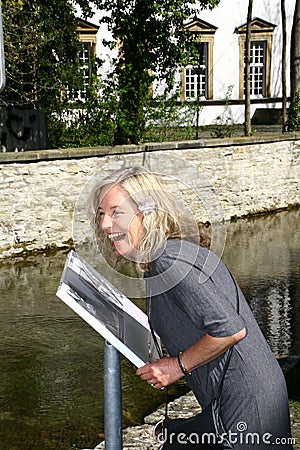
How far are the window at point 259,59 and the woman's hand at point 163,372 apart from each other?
1325 inches

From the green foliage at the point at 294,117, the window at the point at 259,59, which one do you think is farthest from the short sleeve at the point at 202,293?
the window at the point at 259,59

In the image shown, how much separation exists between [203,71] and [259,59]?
3.08 metres

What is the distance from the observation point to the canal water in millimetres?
6055

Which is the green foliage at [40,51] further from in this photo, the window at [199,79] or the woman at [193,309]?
the window at [199,79]

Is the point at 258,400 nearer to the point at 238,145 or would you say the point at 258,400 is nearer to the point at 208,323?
the point at 208,323

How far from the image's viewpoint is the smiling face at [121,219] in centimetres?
277

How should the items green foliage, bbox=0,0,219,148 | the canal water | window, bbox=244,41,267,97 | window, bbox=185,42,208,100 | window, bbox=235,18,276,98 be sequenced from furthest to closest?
window, bbox=244,41,267,97 < window, bbox=235,18,276,98 < window, bbox=185,42,208,100 < green foliage, bbox=0,0,219,148 < the canal water

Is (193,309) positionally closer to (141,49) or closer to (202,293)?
(202,293)

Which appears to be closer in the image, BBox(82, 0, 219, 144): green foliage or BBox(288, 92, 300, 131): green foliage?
BBox(82, 0, 219, 144): green foliage

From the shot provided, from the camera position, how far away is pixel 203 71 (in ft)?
116

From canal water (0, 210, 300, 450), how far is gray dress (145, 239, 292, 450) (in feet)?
9.71

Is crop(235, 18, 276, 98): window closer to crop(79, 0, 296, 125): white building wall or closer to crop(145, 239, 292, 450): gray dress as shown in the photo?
crop(79, 0, 296, 125): white building wall

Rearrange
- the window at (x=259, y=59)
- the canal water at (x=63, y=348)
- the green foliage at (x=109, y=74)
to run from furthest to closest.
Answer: the window at (x=259, y=59)
the green foliage at (x=109, y=74)
the canal water at (x=63, y=348)

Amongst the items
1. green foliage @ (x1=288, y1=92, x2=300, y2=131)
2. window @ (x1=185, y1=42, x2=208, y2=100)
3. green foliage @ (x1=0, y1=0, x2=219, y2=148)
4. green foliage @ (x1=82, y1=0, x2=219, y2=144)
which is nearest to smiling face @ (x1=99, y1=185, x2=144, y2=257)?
green foliage @ (x1=0, y1=0, x2=219, y2=148)
